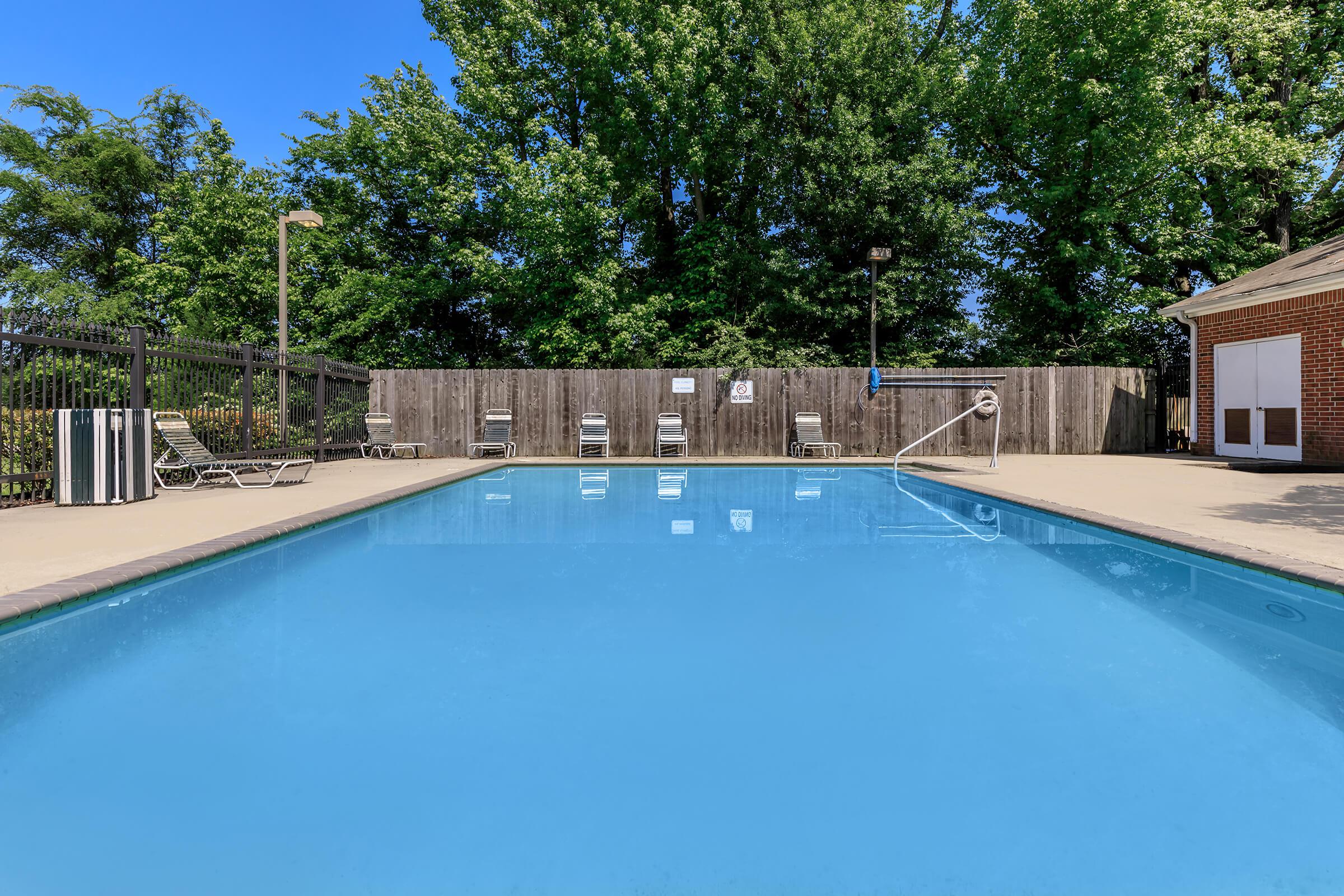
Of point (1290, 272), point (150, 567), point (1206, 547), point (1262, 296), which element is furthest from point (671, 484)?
point (1290, 272)

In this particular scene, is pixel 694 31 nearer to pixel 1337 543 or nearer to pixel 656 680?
pixel 1337 543

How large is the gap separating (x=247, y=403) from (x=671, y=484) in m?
5.78

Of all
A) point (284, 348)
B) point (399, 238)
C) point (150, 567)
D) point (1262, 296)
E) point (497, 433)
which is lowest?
point (150, 567)

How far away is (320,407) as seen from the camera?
40.6 feet

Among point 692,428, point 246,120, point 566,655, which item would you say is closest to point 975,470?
point 692,428

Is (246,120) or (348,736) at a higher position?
(246,120)

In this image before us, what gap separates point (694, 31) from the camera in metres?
17.6

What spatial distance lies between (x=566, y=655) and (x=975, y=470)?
347 inches

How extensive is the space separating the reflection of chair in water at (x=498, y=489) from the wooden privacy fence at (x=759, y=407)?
9.22ft

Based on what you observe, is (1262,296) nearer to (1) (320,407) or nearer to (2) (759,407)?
(2) (759,407)

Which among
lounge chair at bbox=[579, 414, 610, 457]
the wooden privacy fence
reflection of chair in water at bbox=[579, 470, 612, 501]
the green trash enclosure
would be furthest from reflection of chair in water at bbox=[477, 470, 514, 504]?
the green trash enclosure

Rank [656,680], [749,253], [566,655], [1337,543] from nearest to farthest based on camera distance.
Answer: [656,680] < [566,655] < [1337,543] < [749,253]

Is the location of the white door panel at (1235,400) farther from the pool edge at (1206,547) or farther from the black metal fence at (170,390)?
the black metal fence at (170,390)

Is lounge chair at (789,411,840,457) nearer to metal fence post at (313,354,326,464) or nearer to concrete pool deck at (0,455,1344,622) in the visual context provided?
concrete pool deck at (0,455,1344,622)
